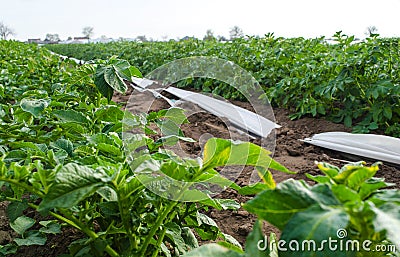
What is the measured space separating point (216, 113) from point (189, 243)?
3.46 metres

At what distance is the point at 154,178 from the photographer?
1.03 m

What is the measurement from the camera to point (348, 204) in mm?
666

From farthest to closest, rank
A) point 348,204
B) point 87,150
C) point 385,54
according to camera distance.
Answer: point 385,54, point 87,150, point 348,204

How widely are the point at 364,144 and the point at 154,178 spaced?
2765mm

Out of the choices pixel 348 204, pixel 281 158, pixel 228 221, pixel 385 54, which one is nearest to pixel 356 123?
pixel 385 54

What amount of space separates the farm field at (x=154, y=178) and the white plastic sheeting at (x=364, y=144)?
0.09 m

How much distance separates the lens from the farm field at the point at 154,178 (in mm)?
695

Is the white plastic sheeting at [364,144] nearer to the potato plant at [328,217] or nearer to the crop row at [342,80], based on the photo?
the crop row at [342,80]

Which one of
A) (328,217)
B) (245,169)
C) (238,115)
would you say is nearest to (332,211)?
(328,217)

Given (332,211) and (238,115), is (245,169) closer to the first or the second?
(238,115)

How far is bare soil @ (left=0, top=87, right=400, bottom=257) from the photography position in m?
1.74

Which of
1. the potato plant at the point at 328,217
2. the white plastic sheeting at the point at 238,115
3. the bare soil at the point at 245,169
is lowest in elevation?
the bare soil at the point at 245,169

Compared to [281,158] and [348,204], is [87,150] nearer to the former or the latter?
[348,204]

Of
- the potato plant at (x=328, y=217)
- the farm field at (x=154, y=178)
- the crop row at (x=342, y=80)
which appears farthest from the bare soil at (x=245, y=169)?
the potato plant at (x=328, y=217)
